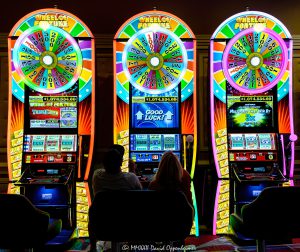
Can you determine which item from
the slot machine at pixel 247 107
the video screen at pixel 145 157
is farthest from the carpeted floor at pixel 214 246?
the video screen at pixel 145 157

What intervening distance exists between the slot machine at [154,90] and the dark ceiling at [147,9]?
158cm

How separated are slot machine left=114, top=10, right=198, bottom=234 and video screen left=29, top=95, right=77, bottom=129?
20.0 inches

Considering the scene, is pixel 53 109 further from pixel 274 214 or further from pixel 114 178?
pixel 274 214

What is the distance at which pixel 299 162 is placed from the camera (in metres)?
6.00

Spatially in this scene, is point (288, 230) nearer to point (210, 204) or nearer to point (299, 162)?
point (210, 204)

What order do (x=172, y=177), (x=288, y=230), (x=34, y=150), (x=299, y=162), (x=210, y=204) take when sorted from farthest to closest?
(x=299, y=162) < (x=210, y=204) < (x=34, y=150) < (x=172, y=177) < (x=288, y=230)

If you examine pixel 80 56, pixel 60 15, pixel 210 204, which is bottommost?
pixel 210 204

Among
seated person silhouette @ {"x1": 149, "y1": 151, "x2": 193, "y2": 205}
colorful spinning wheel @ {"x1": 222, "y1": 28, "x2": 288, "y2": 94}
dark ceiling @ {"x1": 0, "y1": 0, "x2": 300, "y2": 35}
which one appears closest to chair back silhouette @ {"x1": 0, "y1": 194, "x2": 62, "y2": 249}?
seated person silhouette @ {"x1": 149, "y1": 151, "x2": 193, "y2": 205}

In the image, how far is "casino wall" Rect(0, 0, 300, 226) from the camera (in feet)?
19.4

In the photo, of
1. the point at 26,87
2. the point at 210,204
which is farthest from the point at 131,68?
the point at 210,204

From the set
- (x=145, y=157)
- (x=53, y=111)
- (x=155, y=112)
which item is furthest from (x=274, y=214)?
(x=53, y=111)

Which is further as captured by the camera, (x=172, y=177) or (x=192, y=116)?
(x=192, y=116)

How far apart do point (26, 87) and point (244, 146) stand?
8.50ft

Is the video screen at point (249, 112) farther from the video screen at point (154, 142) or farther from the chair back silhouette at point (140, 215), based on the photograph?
the chair back silhouette at point (140, 215)
